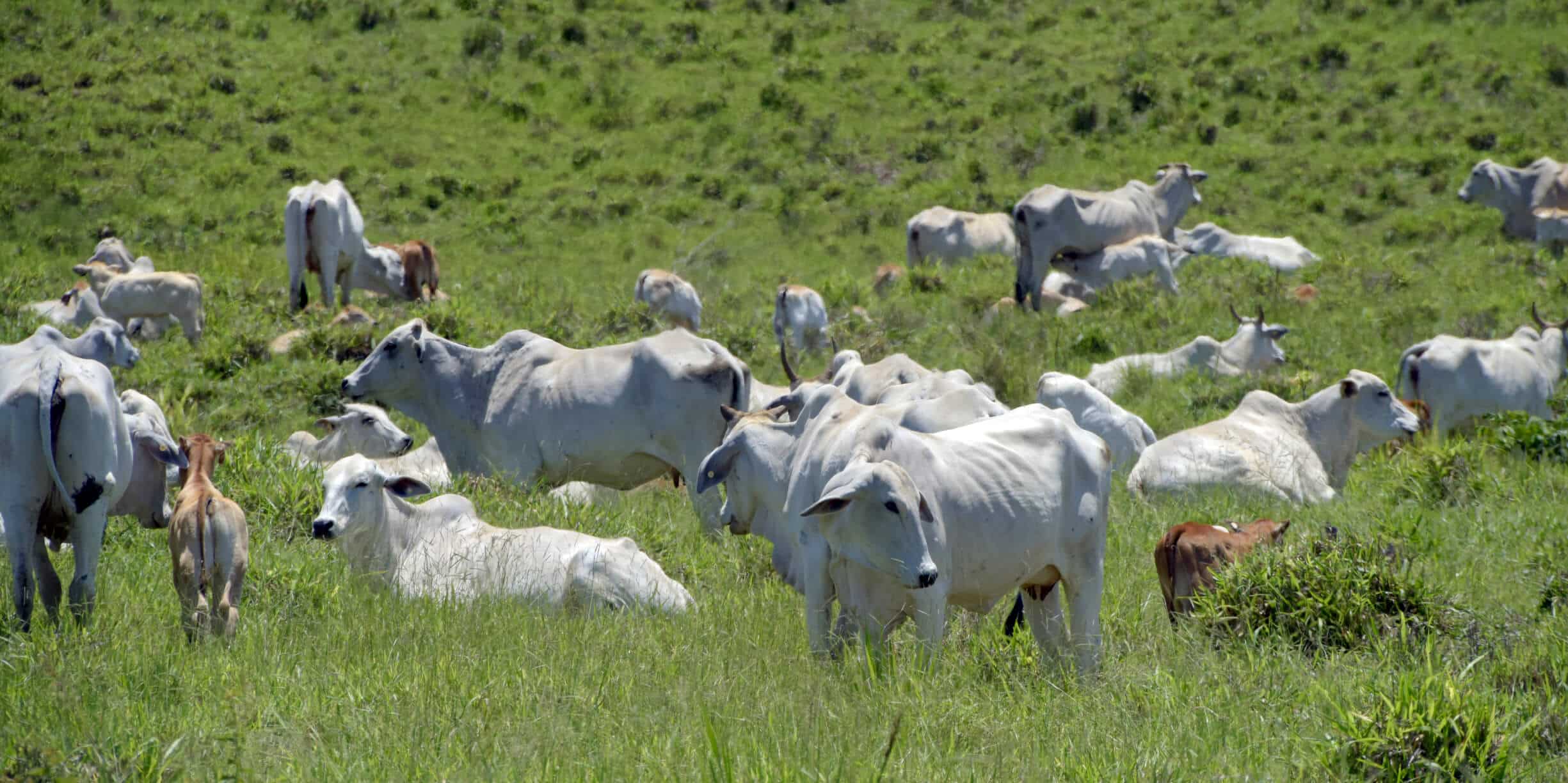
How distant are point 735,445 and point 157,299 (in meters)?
12.1

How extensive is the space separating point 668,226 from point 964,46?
1128 centimetres

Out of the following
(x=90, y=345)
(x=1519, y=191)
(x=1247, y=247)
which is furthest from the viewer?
(x=1519, y=191)

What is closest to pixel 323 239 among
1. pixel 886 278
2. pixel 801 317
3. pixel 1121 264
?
pixel 801 317

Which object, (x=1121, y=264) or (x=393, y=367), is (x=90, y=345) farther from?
(x=1121, y=264)

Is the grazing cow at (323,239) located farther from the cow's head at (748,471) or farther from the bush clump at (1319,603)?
the bush clump at (1319,603)

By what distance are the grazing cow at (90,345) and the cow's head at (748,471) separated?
308 centimetres

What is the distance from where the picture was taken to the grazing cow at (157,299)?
17094mm

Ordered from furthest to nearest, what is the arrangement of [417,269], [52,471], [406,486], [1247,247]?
[1247,247]
[417,269]
[406,486]
[52,471]

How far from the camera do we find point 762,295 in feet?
68.5

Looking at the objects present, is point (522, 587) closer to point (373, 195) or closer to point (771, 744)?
point (771, 744)

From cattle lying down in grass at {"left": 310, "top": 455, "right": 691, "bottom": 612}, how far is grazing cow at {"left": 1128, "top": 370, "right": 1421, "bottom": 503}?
4.67 metres

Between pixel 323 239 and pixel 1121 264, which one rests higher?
pixel 323 239

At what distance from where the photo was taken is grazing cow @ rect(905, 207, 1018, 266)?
23578mm

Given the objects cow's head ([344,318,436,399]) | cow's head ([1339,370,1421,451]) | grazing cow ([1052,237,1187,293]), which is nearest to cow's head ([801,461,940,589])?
cow's head ([344,318,436,399])
